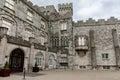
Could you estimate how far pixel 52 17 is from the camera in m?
28.6

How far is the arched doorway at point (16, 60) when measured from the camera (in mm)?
14484

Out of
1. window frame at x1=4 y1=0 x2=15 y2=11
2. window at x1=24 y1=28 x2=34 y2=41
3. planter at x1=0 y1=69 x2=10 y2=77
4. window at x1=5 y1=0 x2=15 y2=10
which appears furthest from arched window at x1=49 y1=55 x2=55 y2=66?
planter at x1=0 y1=69 x2=10 y2=77

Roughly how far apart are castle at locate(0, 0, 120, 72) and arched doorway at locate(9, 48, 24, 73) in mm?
2090

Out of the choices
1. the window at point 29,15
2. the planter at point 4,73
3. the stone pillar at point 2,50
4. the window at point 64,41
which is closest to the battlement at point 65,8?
the window at point 64,41

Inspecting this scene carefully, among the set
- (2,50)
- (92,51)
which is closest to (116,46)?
(92,51)

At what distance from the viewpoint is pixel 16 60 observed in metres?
15.1

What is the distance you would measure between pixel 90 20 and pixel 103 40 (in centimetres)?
510

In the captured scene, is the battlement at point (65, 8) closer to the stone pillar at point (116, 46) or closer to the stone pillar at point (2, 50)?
the stone pillar at point (116, 46)

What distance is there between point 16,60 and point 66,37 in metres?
13.2

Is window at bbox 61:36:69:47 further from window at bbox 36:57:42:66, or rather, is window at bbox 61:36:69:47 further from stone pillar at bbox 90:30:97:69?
window at bbox 36:57:42:66

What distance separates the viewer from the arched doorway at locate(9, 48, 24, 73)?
14.5m

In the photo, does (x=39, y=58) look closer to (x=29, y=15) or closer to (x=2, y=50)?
(x=2, y=50)

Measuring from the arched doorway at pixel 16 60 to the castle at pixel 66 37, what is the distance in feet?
6.86

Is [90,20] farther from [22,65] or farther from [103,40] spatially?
[22,65]
